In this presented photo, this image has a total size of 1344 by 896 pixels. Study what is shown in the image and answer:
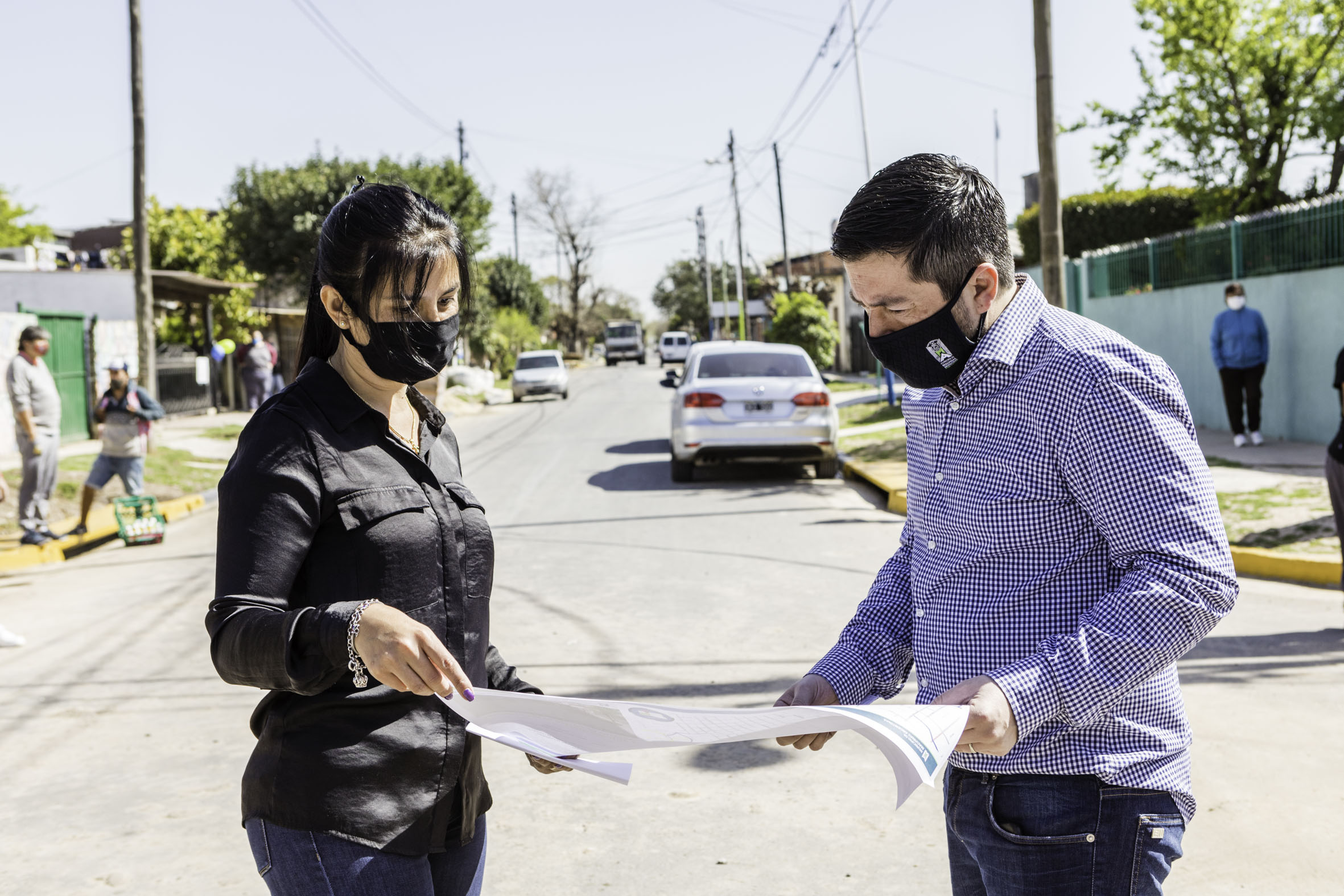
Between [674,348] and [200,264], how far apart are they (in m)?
36.9

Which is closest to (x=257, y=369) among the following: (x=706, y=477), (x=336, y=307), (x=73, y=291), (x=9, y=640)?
(x=73, y=291)

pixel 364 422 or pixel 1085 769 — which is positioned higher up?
pixel 364 422

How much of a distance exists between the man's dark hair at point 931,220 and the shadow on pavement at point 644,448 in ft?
51.4

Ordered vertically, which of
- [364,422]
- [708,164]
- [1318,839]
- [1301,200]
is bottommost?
[1318,839]

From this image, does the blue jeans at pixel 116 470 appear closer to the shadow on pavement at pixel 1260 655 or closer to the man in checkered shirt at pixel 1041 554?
the shadow on pavement at pixel 1260 655

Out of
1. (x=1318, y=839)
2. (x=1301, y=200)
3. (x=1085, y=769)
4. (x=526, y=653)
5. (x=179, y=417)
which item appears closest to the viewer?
(x=1085, y=769)

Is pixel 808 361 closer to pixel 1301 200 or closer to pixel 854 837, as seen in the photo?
pixel 854 837

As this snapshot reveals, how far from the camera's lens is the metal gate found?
1942 cm

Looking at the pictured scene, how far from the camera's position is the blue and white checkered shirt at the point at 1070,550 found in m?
1.66

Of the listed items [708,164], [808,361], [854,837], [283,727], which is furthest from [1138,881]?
[708,164]

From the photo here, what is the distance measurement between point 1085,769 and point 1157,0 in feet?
65.9

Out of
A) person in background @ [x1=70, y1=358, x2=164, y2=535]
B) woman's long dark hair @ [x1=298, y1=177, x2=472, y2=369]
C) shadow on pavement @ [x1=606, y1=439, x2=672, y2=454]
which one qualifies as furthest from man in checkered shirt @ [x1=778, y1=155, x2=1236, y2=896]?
shadow on pavement @ [x1=606, y1=439, x2=672, y2=454]

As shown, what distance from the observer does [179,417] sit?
26.1 m

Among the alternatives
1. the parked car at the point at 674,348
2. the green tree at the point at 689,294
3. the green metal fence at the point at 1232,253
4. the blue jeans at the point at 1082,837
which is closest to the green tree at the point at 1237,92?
the green metal fence at the point at 1232,253
